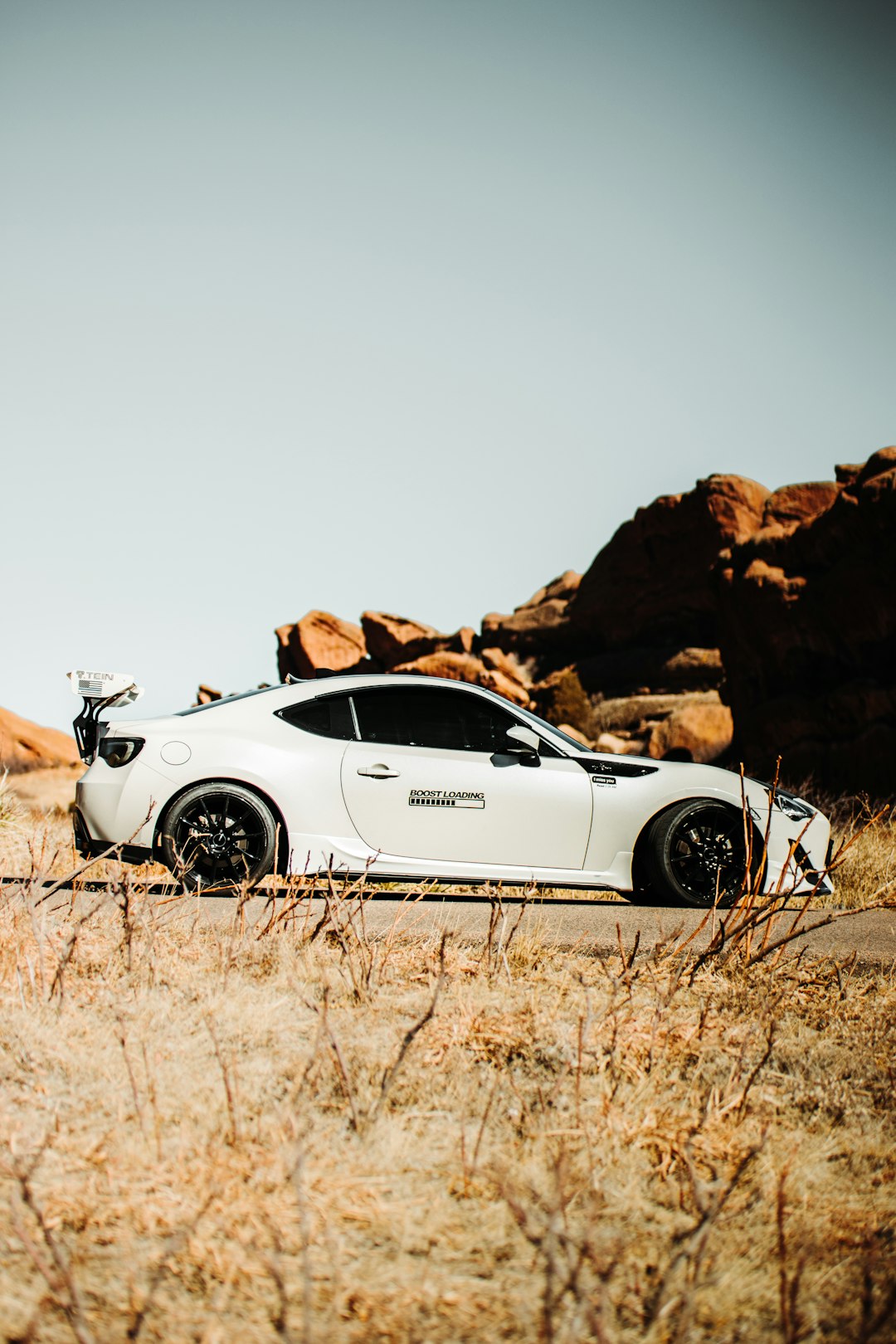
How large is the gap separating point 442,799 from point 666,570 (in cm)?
4778

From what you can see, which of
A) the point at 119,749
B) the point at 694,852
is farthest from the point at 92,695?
the point at 694,852

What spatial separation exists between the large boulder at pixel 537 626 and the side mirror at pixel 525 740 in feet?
164

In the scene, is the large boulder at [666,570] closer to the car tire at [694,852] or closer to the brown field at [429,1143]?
the car tire at [694,852]

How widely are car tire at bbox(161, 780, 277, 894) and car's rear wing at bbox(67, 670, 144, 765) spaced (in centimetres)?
88

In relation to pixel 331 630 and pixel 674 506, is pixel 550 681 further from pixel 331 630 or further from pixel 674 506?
pixel 331 630

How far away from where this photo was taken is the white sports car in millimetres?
5840

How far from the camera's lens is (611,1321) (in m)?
1.80

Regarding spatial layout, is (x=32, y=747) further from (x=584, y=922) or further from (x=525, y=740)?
(x=584, y=922)

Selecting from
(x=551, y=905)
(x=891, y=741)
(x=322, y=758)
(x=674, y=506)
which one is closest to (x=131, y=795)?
(x=322, y=758)

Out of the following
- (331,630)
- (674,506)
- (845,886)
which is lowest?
(845,886)

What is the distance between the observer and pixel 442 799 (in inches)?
232

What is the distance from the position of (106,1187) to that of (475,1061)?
4.05ft

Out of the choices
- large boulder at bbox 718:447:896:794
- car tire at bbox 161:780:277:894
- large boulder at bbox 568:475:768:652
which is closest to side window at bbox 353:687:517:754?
car tire at bbox 161:780:277:894

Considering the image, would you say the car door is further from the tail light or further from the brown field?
the brown field
